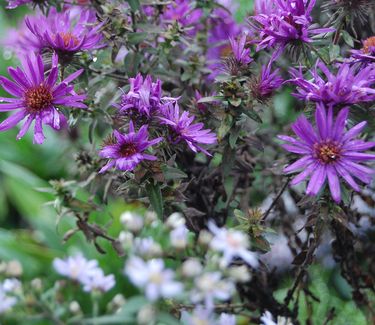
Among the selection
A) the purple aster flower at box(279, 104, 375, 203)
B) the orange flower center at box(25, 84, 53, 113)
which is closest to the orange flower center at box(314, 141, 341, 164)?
the purple aster flower at box(279, 104, 375, 203)

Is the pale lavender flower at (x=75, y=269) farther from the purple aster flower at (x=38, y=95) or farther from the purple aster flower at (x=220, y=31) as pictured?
the purple aster flower at (x=220, y=31)

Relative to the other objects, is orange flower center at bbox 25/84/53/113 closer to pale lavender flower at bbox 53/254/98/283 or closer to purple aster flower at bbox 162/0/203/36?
pale lavender flower at bbox 53/254/98/283

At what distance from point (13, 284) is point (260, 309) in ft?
1.59

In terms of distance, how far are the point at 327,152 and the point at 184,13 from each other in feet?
1.51

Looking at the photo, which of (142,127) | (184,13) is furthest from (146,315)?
(184,13)

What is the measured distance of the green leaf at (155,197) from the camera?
0.75 m

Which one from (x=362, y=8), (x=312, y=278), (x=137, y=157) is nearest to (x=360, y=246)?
(x=312, y=278)

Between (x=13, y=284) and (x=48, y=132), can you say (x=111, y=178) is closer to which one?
(x=13, y=284)

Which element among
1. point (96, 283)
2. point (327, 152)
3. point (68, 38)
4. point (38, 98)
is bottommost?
point (96, 283)

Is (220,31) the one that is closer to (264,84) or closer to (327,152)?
(264,84)

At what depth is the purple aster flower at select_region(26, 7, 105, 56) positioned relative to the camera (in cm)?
80

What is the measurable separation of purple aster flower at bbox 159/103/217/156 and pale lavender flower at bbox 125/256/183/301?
242 millimetres

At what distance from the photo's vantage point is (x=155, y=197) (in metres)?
0.76

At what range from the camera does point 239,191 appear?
41.1 inches
